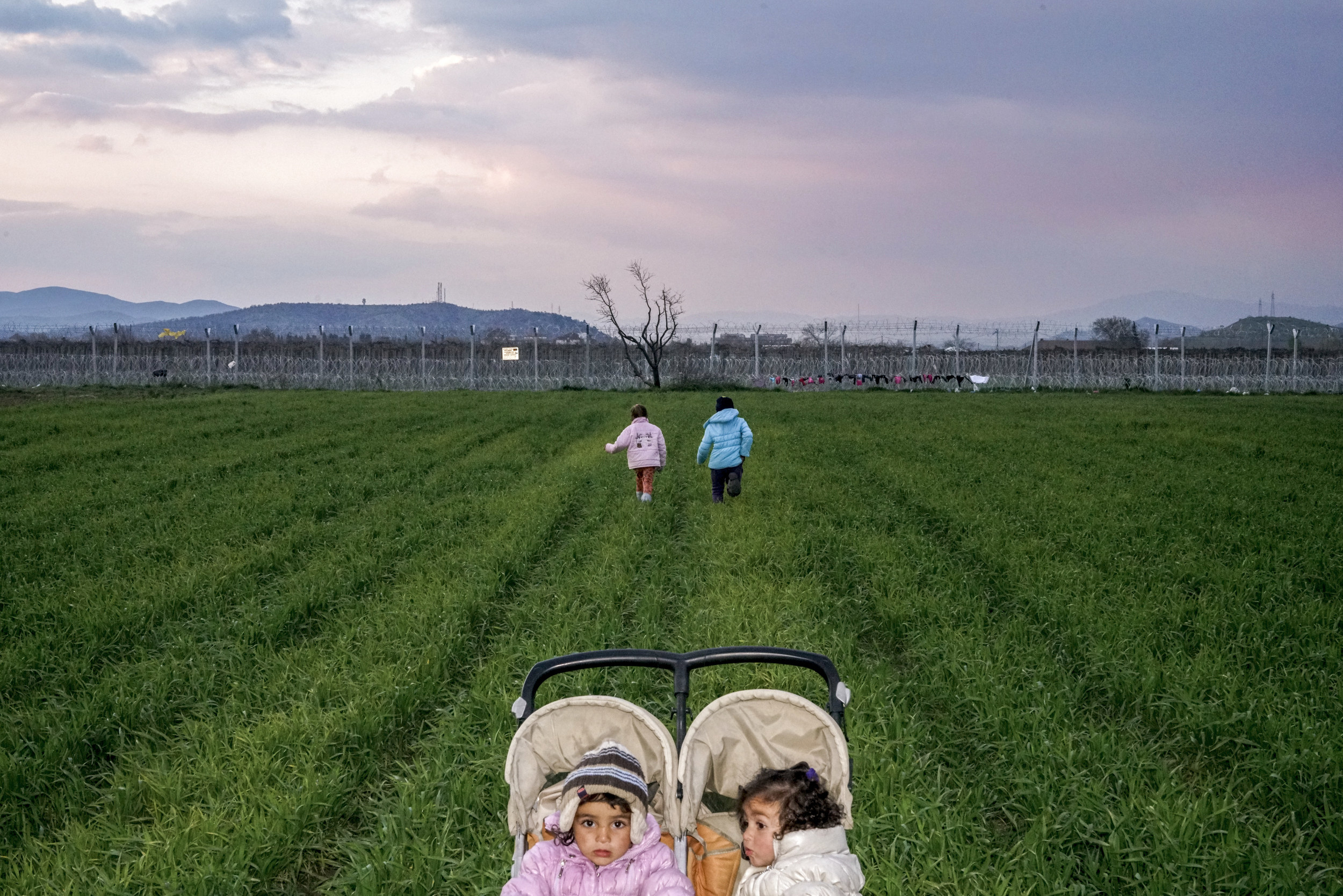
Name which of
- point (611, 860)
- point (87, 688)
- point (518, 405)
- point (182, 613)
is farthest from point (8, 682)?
point (518, 405)

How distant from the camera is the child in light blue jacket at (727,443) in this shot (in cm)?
1200

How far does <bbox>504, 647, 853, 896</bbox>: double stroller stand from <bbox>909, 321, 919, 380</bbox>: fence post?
4214 cm

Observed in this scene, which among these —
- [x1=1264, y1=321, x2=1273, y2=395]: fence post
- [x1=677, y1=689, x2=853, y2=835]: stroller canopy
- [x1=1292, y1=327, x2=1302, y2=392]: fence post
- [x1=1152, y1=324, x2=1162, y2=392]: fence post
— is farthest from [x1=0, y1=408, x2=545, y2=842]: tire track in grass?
[x1=1292, y1=327, x2=1302, y2=392]: fence post

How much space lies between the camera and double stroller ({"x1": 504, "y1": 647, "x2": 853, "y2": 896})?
3.68 metres

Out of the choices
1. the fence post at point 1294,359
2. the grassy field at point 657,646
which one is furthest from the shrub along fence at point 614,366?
the grassy field at point 657,646

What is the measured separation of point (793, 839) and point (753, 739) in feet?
1.68

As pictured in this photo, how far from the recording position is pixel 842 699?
3621 mm

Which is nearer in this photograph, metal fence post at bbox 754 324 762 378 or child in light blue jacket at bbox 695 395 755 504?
child in light blue jacket at bbox 695 395 755 504

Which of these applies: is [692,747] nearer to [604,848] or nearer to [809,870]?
[604,848]

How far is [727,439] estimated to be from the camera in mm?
12109

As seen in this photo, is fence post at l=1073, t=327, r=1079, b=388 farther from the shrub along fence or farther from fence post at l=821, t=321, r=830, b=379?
fence post at l=821, t=321, r=830, b=379

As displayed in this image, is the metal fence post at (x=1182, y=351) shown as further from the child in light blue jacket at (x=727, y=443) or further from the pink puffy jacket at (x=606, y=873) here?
the pink puffy jacket at (x=606, y=873)

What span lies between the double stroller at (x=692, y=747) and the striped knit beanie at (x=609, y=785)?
0.15 metres

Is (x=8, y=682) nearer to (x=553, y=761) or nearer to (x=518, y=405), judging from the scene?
(x=553, y=761)
